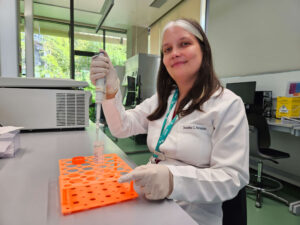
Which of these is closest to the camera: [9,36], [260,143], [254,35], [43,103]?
[43,103]

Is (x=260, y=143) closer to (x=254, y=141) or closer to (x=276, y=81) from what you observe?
(x=254, y=141)

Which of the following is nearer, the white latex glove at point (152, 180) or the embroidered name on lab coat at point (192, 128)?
the white latex glove at point (152, 180)

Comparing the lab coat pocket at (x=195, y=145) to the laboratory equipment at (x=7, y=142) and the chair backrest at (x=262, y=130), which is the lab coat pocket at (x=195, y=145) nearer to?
the laboratory equipment at (x=7, y=142)

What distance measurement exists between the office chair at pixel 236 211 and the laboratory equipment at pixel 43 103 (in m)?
0.94

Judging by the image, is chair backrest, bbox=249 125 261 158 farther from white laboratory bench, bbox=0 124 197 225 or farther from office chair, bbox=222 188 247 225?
white laboratory bench, bbox=0 124 197 225

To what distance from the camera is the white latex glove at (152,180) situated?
0.45m

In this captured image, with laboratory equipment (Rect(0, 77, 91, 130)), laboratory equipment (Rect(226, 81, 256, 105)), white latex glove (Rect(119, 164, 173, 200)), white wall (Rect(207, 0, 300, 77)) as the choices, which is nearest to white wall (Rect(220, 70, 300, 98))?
white wall (Rect(207, 0, 300, 77))

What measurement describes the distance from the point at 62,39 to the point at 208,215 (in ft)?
17.2

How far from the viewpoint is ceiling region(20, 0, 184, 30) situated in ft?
15.3

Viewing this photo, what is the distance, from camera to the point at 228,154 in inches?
24.5

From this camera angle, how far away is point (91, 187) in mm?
470

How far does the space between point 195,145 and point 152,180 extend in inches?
11.3

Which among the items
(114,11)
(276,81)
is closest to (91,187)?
(276,81)

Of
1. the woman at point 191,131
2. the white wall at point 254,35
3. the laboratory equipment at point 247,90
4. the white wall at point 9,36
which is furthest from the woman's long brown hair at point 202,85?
the white wall at point 254,35
